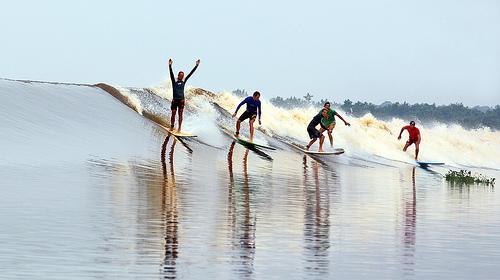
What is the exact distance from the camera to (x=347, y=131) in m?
38.8

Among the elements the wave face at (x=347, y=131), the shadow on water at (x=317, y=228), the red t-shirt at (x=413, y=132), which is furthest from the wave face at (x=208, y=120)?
the shadow on water at (x=317, y=228)

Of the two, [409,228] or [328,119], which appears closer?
[409,228]

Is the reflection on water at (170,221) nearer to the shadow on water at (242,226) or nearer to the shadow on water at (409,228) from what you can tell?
the shadow on water at (242,226)

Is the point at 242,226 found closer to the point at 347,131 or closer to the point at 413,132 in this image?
the point at 413,132

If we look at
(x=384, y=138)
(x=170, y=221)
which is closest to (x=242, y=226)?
(x=170, y=221)

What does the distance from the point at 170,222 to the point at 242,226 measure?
0.87m

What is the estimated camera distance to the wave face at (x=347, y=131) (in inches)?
1304

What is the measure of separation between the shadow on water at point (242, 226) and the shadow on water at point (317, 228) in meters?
0.58

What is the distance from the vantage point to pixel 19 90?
29.2m

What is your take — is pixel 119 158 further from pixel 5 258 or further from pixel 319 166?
pixel 5 258

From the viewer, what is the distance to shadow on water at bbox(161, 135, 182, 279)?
888 centimetres

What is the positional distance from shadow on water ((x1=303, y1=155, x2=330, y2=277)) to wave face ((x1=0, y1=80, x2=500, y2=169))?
7286 millimetres

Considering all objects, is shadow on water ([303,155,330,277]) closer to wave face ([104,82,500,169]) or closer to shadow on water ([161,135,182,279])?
shadow on water ([161,135,182,279])

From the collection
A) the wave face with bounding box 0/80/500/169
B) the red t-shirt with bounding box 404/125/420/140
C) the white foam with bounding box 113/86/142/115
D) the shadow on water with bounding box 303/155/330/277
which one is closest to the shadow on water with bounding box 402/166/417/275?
the shadow on water with bounding box 303/155/330/277
